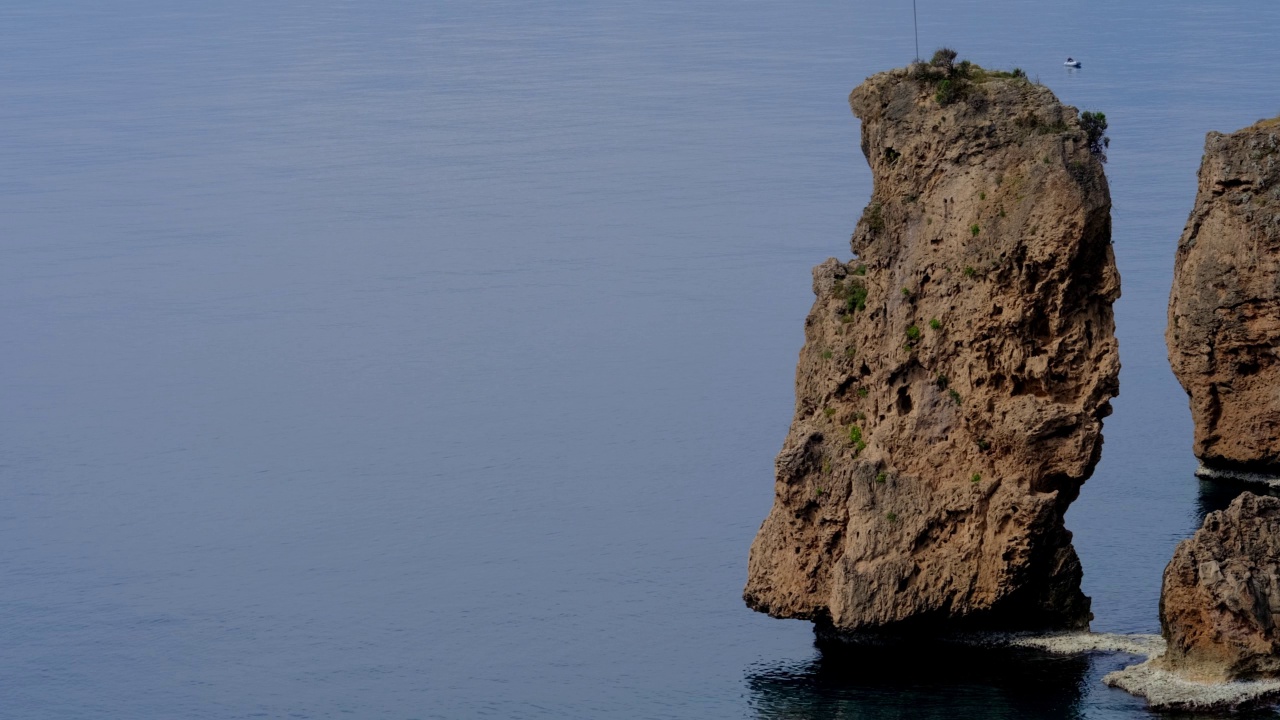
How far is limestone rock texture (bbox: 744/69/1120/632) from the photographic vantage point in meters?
47.1

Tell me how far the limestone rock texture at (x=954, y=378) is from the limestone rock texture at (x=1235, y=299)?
16861 mm

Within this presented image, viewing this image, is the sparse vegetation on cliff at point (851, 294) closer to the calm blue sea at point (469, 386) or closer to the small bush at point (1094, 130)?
the small bush at point (1094, 130)

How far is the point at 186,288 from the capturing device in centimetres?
12556

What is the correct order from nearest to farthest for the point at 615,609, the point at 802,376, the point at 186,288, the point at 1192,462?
the point at 802,376 → the point at 615,609 → the point at 1192,462 → the point at 186,288

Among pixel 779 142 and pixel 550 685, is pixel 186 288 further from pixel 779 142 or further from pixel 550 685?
pixel 550 685

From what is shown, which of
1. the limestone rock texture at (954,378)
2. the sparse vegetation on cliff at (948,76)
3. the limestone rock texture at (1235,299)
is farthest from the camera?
the limestone rock texture at (1235,299)

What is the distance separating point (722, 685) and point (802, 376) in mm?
9126

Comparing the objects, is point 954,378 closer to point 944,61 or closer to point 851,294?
point 851,294

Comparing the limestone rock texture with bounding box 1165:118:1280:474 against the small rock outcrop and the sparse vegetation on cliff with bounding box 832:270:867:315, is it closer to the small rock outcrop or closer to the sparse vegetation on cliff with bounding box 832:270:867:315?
the sparse vegetation on cliff with bounding box 832:270:867:315

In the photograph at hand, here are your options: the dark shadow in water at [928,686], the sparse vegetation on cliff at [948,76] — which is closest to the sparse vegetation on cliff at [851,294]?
the sparse vegetation on cliff at [948,76]

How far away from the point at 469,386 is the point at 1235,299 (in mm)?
46515

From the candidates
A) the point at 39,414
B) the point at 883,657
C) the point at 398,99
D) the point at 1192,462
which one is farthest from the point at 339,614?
the point at 398,99

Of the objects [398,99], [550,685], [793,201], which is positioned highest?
[398,99]

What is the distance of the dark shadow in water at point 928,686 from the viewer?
47.7 meters
